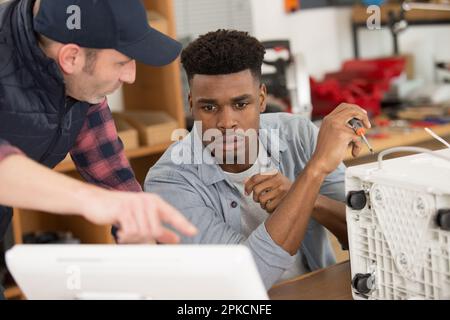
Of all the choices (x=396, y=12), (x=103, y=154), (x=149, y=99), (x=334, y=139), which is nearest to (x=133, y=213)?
(x=334, y=139)

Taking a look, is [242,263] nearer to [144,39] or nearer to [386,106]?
[144,39]

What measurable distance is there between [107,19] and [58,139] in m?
0.32

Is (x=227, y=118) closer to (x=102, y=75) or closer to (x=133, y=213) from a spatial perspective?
(x=102, y=75)

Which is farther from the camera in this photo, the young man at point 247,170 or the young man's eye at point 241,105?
the young man's eye at point 241,105

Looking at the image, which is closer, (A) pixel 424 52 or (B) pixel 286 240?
(B) pixel 286 240

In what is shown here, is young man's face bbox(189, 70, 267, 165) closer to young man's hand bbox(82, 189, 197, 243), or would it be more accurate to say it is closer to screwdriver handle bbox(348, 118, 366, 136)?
screwdriver handle bbox(348, 118, 366, 136)

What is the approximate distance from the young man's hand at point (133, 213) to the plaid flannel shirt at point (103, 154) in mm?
675

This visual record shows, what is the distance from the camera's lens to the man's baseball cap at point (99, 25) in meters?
1.27

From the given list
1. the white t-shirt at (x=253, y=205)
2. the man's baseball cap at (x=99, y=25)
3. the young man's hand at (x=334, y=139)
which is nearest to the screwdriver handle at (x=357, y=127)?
the young man's hand at (x=334, y=139)

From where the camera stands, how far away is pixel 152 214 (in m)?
0.91

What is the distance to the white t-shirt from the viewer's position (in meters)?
1.65

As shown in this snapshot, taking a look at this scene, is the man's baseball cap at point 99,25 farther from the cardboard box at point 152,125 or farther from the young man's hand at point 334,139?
the cardboard box at point 152,125

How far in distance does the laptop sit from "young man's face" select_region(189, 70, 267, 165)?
0.70m
